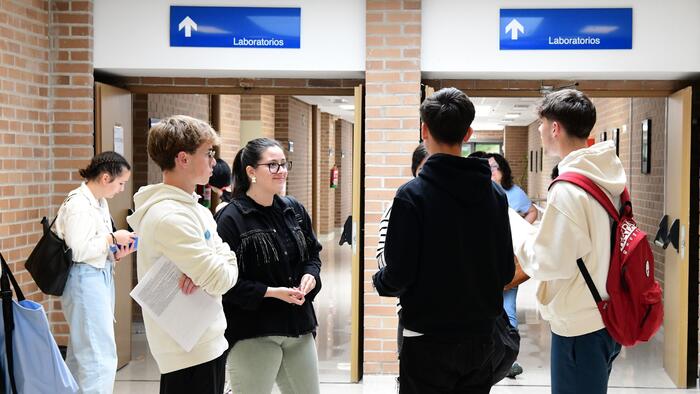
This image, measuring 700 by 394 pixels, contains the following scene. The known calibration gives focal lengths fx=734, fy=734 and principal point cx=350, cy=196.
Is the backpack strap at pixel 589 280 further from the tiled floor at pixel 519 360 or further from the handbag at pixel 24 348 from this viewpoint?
the tiled floor at pixel 519 360

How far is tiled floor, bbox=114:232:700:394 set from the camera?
16.6 ft

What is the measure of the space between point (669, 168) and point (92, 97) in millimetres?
4123

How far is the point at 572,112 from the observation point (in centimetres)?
251

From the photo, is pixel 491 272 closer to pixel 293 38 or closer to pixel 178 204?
pixel 178 204

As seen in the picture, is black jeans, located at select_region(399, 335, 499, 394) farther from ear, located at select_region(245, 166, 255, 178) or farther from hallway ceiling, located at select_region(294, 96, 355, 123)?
hallway ceiling, located at select_region(294, 96, 355, 123)

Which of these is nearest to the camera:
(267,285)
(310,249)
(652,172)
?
(267,285)

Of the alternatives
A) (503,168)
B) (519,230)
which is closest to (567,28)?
(503,168)

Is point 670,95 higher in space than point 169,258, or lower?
higher

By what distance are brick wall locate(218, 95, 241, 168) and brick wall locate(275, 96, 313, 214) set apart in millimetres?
3350

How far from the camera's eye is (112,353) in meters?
4.25

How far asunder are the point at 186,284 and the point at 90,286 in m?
2.04

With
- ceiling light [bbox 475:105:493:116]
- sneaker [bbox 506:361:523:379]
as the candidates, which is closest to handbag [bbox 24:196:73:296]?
sneaker [bbox 506:361:523:379]

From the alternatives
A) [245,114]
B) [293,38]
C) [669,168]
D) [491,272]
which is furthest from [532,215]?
[245,114]

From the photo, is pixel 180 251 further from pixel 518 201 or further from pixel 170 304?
pixel 518 201
